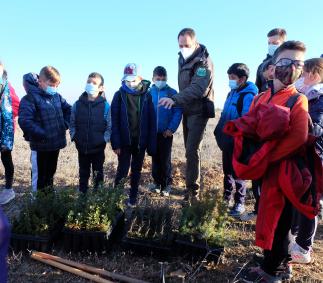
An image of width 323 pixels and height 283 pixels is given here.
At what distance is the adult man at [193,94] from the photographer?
16.2 feet

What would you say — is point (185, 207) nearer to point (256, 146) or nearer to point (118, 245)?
point (118, 245)

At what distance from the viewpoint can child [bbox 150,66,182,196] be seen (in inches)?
215

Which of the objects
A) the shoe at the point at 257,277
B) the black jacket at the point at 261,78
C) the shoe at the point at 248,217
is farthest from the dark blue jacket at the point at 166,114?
the shoe at the point at 257,277

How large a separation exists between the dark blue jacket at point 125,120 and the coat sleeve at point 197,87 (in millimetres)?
416

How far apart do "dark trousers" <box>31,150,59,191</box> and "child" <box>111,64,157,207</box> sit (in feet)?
2.90

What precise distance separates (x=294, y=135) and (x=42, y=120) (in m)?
3.21

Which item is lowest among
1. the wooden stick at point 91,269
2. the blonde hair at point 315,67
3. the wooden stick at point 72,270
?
the wooden stick at point 72,270

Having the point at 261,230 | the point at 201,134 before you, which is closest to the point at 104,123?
the point at 201,134

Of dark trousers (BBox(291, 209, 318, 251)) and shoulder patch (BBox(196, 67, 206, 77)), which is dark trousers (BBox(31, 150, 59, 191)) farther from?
dark trousers (BBox(291, 209, 318, 251))

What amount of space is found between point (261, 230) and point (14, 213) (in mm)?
3412

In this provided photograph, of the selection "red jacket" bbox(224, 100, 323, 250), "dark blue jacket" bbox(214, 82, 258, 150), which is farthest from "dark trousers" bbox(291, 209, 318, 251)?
"dark blue jacket" bbox(214, 82, 258, 150)

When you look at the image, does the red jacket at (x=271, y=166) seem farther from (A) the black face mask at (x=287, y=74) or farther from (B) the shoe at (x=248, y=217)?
(B) the shoe at (x=248, y=217)

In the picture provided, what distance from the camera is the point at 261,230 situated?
2797 mm

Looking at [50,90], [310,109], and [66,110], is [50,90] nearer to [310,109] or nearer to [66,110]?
[66,110]
